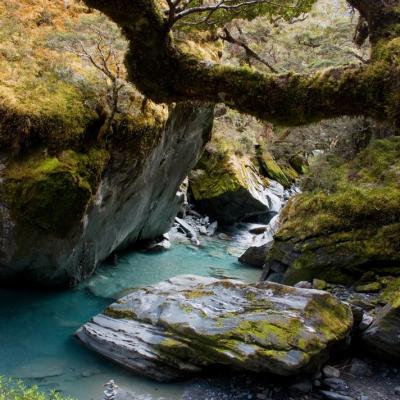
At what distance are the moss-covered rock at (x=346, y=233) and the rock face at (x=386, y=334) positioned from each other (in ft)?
7.40

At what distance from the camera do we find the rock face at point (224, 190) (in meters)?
19.3

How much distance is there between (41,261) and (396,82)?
25.3ft

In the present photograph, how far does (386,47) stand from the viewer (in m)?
3.04

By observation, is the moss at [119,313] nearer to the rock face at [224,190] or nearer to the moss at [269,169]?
the rock face at [224,190]

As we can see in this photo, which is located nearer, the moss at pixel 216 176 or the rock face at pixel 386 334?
the rock face at pixel 386 334

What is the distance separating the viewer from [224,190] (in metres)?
19.1

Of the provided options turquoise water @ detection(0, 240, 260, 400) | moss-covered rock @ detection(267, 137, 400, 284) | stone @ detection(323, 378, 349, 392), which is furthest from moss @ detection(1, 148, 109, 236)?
stone @ detection(323, 378, 349, 392)

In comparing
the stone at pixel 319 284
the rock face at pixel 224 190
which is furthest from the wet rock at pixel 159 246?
the stone at pixel 319 284

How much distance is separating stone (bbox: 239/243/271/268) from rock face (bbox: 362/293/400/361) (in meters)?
7.04

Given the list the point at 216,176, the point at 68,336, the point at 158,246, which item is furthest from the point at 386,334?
the point at 216,176

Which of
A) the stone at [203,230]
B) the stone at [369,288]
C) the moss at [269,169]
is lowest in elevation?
the stone at [203,230]

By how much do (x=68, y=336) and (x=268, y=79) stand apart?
20.3 ft

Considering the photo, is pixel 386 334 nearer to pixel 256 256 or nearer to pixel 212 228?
pixel 256 256

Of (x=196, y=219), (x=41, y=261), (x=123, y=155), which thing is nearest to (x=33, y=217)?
(x=41, y=261)
